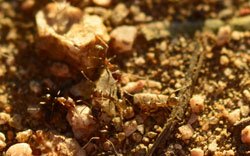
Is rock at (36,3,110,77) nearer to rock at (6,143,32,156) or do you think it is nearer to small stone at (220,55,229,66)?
rock at (6,143,32,156)

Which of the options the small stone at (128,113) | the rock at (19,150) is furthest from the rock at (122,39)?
the rock at (19,150)

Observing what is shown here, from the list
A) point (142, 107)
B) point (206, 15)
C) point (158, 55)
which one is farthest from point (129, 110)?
point (206, 15)

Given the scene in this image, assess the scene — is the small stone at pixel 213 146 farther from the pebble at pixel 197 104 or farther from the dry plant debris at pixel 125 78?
the pebble at pixel 197 104

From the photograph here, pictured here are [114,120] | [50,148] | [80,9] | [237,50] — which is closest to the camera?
[50,148]

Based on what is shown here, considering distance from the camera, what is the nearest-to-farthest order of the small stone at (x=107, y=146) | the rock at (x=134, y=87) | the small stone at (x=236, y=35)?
the small stone at (x=107, y=146) < the rock at (x=134, y=87) < the small stone at (x=236, y=35)

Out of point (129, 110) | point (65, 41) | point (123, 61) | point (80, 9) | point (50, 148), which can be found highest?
point (80, 9)

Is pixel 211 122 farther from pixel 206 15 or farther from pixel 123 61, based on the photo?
pixel 206 15

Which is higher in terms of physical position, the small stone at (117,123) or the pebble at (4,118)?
the pebble at (4,118)
